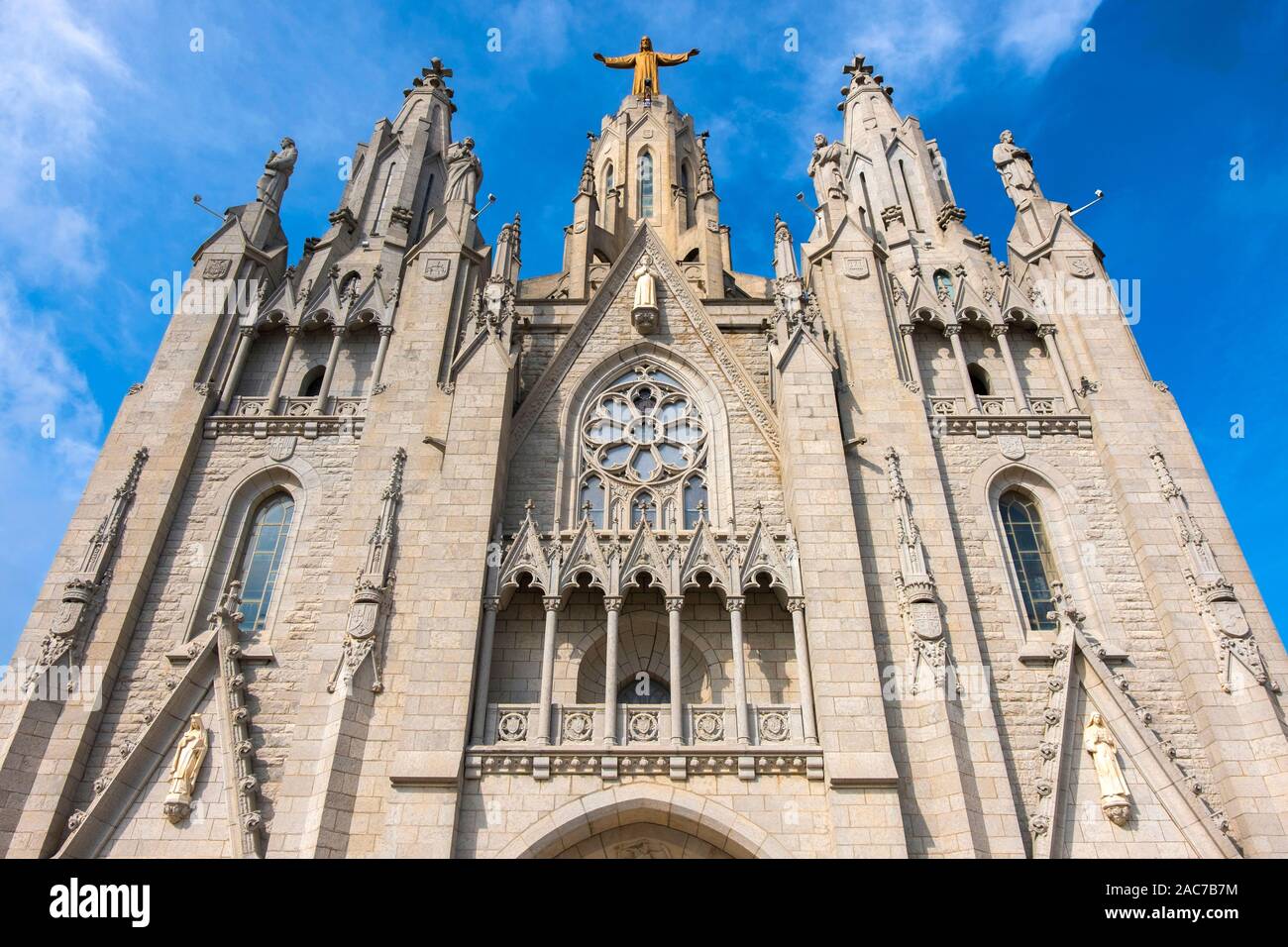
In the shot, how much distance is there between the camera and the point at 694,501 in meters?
19.0

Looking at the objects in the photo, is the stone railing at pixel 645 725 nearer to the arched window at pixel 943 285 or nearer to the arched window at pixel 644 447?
the arched window at pixel 644 447

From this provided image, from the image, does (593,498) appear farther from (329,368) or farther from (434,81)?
(434,81)

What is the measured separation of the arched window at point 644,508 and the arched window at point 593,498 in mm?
640

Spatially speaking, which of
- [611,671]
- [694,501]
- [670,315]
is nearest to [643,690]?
[611,671]

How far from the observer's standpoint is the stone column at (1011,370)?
20.1 meters

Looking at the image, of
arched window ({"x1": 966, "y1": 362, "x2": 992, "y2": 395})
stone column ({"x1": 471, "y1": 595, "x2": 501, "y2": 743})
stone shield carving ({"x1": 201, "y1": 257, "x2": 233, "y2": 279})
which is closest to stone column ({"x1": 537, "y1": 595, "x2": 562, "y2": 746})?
stone column ({"x1": 471, "y1": 595, "x2": 501, "y2": 743})

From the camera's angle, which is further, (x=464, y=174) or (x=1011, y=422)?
(x=464, y=174)

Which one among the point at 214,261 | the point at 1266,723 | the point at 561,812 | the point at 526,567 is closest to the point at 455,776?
the point at 561,812

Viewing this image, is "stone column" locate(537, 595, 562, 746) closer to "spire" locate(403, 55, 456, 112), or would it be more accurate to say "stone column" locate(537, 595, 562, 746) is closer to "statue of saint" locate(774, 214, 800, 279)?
"statue of saint" locate(774, 214, 800, 279)

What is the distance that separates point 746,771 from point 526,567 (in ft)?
17.0

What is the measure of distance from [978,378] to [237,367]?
16857mm

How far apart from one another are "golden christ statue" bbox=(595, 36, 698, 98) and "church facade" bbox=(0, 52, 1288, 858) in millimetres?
19030

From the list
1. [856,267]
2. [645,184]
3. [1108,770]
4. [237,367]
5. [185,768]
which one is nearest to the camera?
[185,768]

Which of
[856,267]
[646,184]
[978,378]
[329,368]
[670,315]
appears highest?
[646,184]
